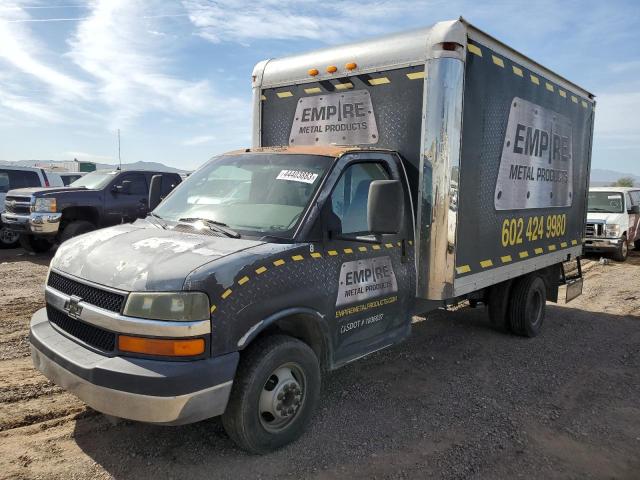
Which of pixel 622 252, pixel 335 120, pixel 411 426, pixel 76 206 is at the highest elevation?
pixel 335 120

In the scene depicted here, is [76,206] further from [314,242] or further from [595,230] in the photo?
[595,230]

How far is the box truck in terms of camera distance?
281 cm

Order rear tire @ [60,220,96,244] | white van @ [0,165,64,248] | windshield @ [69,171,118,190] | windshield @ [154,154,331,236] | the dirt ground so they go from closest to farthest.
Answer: the dirt ground < windshield @ [154,154,331,236] < rear tire @ [60,220,96,244] < windshield @ [69,171,118,190] < white van @ [0,165,64,248]

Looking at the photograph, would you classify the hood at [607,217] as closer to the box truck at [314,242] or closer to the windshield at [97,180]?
the box truck at [314,242]

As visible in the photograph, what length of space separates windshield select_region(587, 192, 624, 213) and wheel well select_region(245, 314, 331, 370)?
12110 mm

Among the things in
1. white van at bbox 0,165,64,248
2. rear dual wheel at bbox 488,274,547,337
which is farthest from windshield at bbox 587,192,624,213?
white van at bbox 0,165,64,248

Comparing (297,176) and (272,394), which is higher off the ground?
(297,176)

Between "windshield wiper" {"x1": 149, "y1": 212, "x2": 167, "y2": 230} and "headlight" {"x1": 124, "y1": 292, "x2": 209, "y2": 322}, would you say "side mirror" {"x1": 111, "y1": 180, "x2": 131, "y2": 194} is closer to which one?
"windshield wiper" {"x1": 149, "y1": 212, "x2": 167, "y2": 230}

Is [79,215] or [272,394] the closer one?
[272,394]

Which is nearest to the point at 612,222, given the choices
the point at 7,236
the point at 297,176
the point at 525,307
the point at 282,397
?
the point at 525,307

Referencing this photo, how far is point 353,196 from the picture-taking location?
12.8ft

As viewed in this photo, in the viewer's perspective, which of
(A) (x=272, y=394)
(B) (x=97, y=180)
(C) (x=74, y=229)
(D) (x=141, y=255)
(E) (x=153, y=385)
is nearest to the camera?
(E) (x=153, y=385)

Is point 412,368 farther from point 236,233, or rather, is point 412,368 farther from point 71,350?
point 71,350

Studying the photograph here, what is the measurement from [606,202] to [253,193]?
12972 mm
